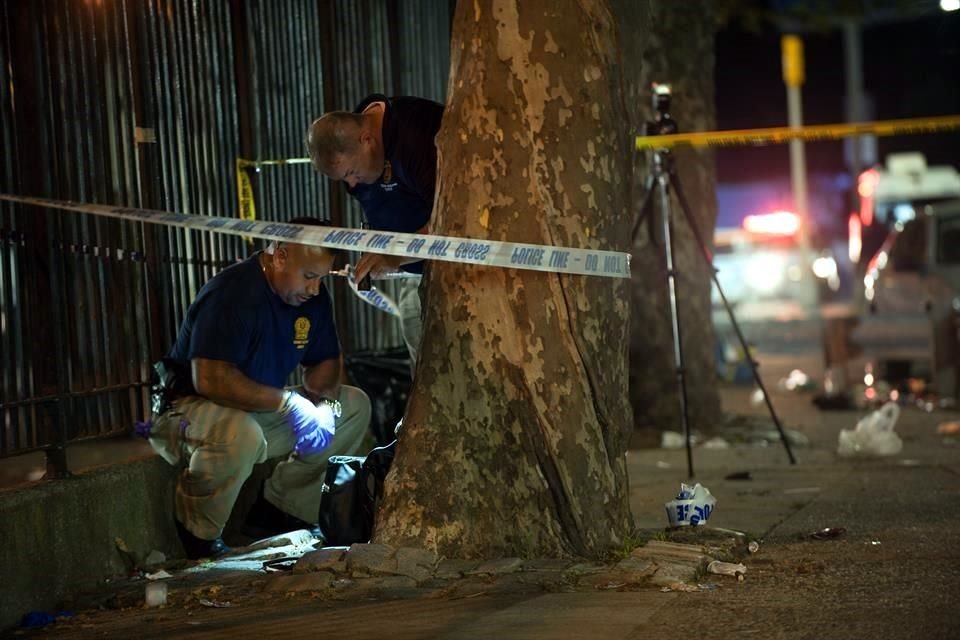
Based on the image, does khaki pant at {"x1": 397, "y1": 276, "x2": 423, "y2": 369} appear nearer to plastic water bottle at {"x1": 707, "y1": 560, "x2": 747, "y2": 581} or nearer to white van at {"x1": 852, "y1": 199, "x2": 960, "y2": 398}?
plastic water bottle at {"x1": 707, "y1": 560, "x2": 747, "y2": 581}

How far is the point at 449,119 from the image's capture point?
17.2 ft

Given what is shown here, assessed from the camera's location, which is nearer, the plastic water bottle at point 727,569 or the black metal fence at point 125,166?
the plastic water bottle at point 727,569

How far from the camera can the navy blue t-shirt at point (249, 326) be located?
5.75 metres

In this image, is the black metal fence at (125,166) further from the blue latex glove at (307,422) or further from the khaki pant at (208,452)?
the blue latex glove at (307,422)

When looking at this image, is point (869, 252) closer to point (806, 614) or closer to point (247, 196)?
point (247, 196)

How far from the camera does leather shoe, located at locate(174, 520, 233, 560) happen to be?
5883mm

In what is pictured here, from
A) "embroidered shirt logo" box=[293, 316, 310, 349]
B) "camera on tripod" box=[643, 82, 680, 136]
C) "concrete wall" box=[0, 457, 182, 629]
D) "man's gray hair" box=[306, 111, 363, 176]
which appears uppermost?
"camera on tripod" box=[643, 82, 680, 136]

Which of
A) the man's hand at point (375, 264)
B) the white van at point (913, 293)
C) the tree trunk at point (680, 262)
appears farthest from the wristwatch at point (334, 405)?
the white van at point (913, 293)

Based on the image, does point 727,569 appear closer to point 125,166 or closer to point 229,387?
point 229,387

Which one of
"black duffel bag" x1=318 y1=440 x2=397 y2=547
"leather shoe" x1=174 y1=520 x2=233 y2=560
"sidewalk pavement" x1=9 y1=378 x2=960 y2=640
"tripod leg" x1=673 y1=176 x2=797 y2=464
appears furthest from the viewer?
"tripod leg" x1=673 y1=176 x2=797 y2=464

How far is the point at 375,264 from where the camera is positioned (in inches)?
221

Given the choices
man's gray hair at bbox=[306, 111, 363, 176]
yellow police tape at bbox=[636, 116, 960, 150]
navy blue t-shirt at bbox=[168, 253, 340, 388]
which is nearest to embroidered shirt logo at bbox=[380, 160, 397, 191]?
man's gray hair at bbox=[306, 111, 363, 176]

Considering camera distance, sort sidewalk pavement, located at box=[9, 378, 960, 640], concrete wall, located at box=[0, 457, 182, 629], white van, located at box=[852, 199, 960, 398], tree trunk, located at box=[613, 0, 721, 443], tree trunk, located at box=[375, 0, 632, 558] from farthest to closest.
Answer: white van, located at box=[852, 199, 960, 398]
tree trunk, located at box=[613, 0, 721, 443]
tree trunk, located at box=[375, 0, 632, 558]
concrete wall, located at box=[0, 457, 182, 629]
sidewalk pavement, located at box=[9, 378, 960, 640]

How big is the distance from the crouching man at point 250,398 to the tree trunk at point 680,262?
3.78 m
